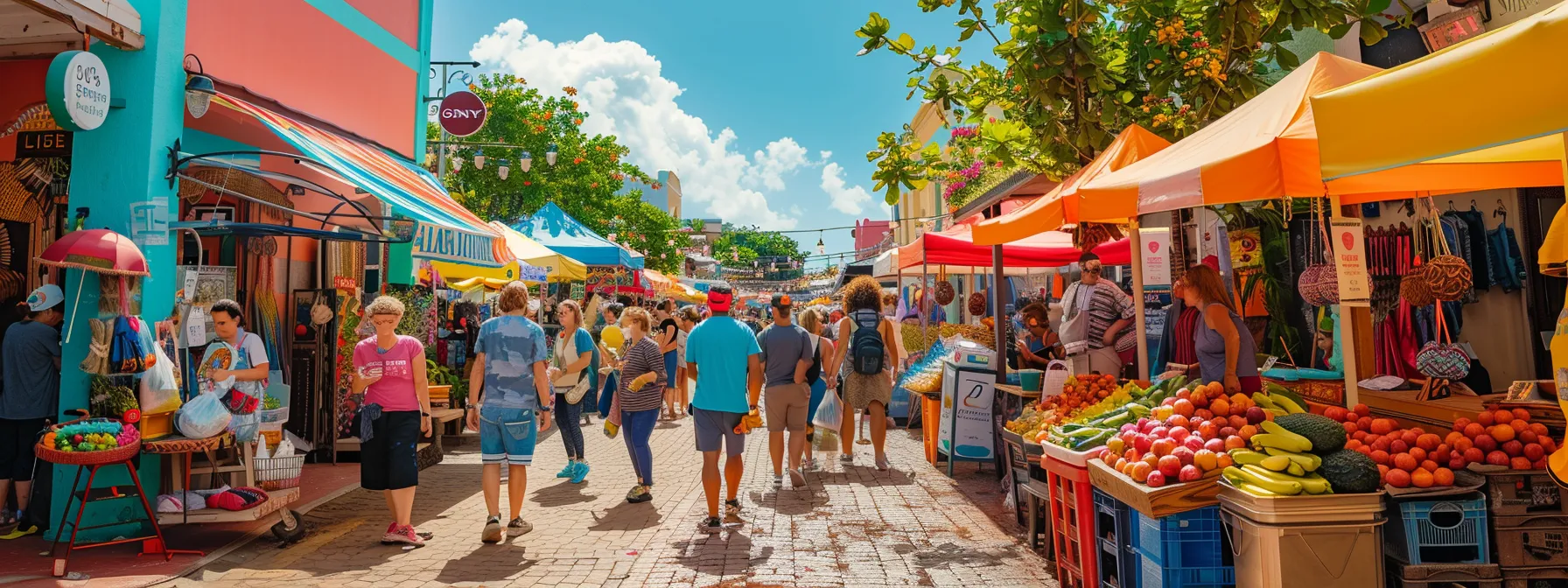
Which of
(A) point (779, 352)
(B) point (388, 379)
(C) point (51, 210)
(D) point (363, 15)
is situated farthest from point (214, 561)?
(D) point (363, 15)

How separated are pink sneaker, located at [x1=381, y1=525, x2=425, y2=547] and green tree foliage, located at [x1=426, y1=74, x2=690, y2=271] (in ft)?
62.4

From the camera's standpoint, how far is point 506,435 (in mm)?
6176

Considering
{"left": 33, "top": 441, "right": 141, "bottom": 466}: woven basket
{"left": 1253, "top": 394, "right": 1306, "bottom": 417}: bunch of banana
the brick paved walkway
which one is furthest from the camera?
the brick paved walkway

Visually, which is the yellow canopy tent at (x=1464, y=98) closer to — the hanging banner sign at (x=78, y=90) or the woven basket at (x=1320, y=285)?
the woven basket at (x=1320, y=285)

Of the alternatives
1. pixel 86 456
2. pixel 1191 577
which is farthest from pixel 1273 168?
pixel 86 456

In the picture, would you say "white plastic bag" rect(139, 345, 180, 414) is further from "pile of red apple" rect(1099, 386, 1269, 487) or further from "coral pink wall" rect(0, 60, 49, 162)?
"pile of red apple" rect(1099, 386, 1269, 487)

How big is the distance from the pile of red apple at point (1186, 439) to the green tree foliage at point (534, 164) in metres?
22.1

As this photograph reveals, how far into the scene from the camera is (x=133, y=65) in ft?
19.8

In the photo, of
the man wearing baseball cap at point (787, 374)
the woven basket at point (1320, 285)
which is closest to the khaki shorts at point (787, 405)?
the man wearing baseball cap at point (787, 374)

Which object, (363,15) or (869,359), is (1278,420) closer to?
(869,359)

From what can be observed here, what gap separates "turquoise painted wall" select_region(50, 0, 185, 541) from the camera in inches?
225

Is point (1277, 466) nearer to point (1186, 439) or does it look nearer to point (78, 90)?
point (1186, 439)

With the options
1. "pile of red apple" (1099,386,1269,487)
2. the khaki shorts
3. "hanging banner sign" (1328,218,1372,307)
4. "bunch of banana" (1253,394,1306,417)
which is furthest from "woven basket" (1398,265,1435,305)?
the khaki shorts

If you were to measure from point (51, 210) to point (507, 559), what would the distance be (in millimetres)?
4750
